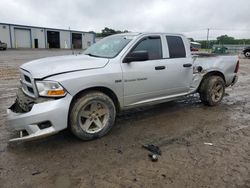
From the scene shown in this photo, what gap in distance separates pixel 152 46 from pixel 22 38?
164 ft

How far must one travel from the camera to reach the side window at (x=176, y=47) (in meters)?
5.07

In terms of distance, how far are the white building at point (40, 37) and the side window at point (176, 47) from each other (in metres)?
47.6

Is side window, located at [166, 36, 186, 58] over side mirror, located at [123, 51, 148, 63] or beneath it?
over

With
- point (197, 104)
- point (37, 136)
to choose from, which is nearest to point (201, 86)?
point (197, 104)

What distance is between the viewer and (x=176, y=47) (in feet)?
17.0

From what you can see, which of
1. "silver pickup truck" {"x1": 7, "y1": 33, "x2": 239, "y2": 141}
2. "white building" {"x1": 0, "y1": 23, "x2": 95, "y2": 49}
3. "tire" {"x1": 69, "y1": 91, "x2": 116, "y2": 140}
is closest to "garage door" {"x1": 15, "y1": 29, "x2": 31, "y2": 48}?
"white building" {"x1": 0, "y1": 23, "x2": 95, "y2": 49}

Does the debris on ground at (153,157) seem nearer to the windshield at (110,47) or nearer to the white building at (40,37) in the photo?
the windshield at (110,47)

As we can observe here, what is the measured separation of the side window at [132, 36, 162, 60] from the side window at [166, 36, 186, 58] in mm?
299

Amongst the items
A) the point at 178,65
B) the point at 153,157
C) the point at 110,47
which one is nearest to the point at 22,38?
the point at 110,47

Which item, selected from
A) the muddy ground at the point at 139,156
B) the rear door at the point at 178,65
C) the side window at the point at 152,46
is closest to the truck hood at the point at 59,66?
the side window at the point at 152,46

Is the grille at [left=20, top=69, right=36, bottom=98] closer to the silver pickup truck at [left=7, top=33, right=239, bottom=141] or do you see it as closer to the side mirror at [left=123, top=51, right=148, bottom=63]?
the silver pickup truck at [left=7, top=33, right=239, bottom=141]

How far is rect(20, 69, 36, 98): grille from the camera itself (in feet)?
12.0

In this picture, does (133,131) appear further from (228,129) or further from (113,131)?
(228,129)

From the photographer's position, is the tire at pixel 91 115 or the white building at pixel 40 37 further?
the white building at pixel 40 37
